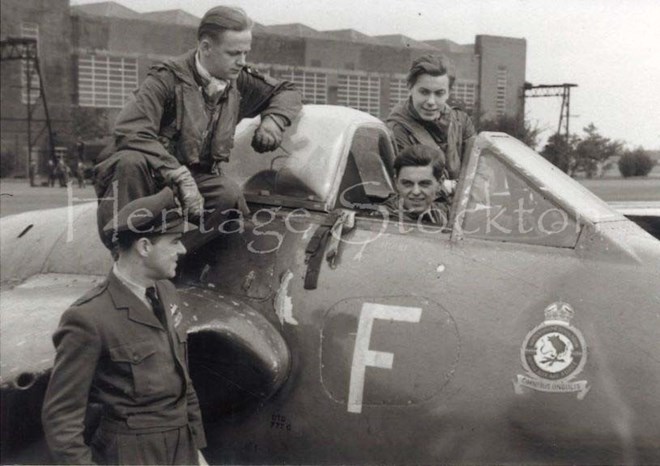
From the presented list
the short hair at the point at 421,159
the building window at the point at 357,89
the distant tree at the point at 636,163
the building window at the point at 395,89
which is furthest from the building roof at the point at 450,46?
the short hair at the point at 421,159

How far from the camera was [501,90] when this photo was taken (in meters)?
45.9

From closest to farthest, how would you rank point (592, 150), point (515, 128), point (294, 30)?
point (515, 128), point (592, 150), point (294, 30)

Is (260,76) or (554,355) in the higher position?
(260,76)

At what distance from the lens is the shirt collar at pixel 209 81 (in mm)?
4781

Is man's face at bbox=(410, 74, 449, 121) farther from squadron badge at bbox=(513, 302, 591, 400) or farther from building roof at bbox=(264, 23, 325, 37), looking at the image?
building roof at bbox=(264, 23, 325, 37)

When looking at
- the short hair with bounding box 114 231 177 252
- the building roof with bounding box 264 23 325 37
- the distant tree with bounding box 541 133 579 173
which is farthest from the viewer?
the building roof with bounding box 264 23 325 37

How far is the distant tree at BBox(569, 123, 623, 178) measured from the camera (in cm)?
4338

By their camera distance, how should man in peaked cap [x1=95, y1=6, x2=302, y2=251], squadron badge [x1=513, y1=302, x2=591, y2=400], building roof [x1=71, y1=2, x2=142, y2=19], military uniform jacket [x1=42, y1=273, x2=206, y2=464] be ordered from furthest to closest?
building roof [x1=71, y1=2, x2=142, y2=19] → man in peaked cap [x1=95, y1=6, x2=302, y2=251] → squadron badge [x1=513, y1=302, x2=591, y2=400] → military uniform jacket [x1=42, y1=273, x2=206, y2=464]

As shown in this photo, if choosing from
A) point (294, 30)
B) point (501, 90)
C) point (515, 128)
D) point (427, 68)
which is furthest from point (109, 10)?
point (427, 68)

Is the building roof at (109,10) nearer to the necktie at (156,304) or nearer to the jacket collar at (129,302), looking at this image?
the necktie at (156,304)

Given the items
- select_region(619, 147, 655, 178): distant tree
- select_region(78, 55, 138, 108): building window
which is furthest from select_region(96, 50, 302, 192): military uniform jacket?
select_region(78, 55, 138, 108): building window

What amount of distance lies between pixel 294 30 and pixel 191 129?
45239mm

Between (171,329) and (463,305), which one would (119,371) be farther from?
(463,305)

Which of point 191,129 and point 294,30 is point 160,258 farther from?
point 294,30
